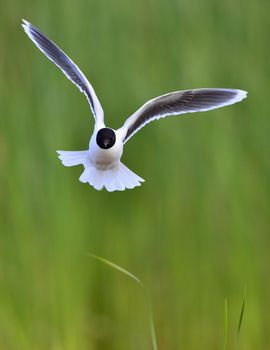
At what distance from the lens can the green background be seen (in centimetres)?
132

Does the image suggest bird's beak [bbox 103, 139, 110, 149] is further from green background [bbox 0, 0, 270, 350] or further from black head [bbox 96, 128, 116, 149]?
green background [bbox 0, 0, 270, 350]

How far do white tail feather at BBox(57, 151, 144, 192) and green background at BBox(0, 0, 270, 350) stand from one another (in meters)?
0.38

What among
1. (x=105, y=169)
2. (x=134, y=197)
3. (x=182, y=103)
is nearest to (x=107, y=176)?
(x=105, y=169)

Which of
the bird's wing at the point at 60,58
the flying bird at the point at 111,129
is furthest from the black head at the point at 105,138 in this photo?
the bird's wing at the point at 60,58

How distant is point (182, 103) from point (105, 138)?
16 cm

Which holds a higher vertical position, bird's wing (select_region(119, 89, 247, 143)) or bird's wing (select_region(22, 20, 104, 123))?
bird's wing (select_region(22, 20, 104, 123))

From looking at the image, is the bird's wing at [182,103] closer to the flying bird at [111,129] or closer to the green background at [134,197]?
the flying bird at [111,129]

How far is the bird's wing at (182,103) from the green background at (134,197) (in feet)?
1.18

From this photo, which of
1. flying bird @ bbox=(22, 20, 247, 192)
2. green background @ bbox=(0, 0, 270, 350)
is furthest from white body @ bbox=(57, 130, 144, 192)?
green background @ bbox=(0, 0, 270, 350)

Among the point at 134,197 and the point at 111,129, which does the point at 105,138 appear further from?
the point at 134,197

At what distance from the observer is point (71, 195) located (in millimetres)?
1345

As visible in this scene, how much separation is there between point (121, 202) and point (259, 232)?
8.7 inches

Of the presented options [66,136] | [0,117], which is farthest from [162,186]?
[0,117]

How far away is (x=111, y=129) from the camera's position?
0.86 metres
